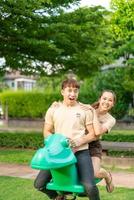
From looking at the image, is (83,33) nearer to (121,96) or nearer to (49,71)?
(49,71)

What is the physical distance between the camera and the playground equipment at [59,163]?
193 inches

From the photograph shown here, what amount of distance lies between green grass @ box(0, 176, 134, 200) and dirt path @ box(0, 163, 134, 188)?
0.76 m

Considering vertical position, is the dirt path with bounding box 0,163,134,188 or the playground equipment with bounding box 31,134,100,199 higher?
the playground equipment with bounding box 31,134,100,199

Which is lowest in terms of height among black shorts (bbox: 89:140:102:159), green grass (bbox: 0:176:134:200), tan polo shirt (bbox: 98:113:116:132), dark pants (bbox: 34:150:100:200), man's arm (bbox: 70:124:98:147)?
green grass (bbox: 0:176:134:200)

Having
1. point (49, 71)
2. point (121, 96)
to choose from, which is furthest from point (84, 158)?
point (121, 96)

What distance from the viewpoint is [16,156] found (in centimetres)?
1311

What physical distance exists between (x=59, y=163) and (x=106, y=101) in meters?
1.03

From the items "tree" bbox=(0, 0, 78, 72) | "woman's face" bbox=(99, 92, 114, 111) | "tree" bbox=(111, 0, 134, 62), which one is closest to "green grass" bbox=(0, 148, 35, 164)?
"tree" bbox=(0, 0, 78, 72)

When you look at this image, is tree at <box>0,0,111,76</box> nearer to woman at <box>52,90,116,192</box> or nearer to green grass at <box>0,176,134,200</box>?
green grass at <box>0,176,134,200</box>

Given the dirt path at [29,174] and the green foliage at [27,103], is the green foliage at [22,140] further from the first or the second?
the green foliage at [27,103]

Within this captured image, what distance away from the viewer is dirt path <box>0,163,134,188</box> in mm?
9453

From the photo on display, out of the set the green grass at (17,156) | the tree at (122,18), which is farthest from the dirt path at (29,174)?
the tree at (122,18)

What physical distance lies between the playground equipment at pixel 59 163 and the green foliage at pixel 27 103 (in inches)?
940

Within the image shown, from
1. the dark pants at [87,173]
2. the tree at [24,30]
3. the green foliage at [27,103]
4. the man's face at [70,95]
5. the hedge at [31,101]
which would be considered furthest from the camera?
the green foliage at [27,103]
